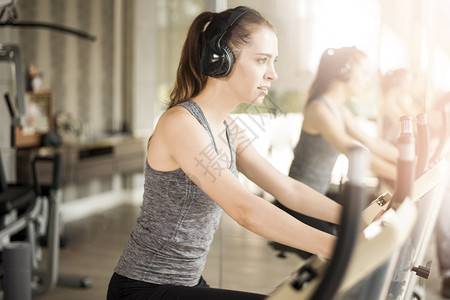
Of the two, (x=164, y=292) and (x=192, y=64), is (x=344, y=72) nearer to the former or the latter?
(x=192, y=64)

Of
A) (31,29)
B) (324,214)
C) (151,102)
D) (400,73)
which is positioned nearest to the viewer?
(324,214)

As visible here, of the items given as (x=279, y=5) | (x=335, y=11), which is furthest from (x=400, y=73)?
(x=279, y=5)

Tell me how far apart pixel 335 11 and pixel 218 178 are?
55.2 inches

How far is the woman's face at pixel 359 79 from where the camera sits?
7.50ft

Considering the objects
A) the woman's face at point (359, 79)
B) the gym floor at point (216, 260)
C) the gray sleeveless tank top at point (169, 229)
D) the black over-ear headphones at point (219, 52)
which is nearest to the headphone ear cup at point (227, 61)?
the black over-ear headphones at point (219, 52)

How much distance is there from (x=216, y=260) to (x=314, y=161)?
614mm

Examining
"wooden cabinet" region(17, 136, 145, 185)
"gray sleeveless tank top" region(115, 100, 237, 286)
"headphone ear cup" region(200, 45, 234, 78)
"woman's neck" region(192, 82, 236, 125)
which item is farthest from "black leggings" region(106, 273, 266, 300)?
"wooden cabinet" region(17, 136, 145, 185)

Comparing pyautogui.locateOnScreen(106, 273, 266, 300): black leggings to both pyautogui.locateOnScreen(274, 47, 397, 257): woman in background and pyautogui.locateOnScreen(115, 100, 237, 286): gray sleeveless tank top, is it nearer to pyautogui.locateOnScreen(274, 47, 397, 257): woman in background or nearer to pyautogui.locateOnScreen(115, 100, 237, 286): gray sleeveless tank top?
pyautogui.locateOnScreen(115, 100, 237, 286): gray sleeveless tank top

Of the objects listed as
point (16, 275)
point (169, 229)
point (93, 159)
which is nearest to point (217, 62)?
point (169, 229)

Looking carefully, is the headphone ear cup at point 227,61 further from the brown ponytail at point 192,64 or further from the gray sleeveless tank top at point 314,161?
the gray sleeveless tank top at point 314,161

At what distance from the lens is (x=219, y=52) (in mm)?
1318

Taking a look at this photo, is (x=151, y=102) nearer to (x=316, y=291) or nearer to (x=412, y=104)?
(x=412, y=104)

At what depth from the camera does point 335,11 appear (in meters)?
2.34

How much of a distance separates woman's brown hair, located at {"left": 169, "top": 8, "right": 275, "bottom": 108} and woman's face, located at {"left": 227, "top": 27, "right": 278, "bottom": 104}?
17 mm
